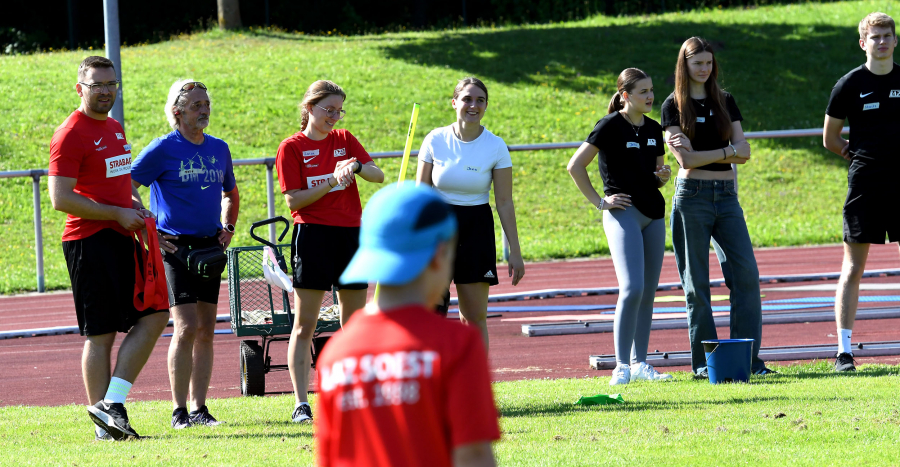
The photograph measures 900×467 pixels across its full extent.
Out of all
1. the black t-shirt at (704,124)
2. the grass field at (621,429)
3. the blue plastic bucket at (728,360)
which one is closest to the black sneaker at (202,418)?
the grass field at (621,429)

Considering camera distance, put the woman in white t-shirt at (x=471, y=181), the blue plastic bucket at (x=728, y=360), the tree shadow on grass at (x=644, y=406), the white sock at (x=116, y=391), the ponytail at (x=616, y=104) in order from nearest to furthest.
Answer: the white sock at (x=116, y=391) < the tree shadow on grass at (x=644, y=406) < the woman in white t-shirt at (x=471, y=181) < the blue plastic bucket at (x=728, y=360) < the ponytail at (x=616, y=104)

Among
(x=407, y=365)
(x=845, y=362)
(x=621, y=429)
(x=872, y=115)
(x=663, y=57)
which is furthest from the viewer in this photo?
(x=663, y=57)

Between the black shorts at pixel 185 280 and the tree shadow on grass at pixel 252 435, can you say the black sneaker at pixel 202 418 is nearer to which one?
the tree shadow on grass at pixel 252 435

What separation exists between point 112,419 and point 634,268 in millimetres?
3497

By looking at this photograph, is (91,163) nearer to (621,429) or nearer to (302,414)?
(302,414)

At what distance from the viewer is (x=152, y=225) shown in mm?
5859

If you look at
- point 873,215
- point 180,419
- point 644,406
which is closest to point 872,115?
point 873,215

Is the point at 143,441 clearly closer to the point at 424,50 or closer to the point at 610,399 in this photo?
the point at 610,399

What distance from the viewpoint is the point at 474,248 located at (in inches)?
245

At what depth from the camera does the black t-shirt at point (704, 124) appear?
709 centimetres

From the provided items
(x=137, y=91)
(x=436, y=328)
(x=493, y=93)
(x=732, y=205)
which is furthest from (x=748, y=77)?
(x=436, y=328)

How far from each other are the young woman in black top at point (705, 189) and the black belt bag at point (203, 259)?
3085 mm

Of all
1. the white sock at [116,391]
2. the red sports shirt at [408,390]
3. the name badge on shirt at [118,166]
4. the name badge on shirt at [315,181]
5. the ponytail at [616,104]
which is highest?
the ponytail at [616,104]

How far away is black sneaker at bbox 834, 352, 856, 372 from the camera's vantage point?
7.25 meters
